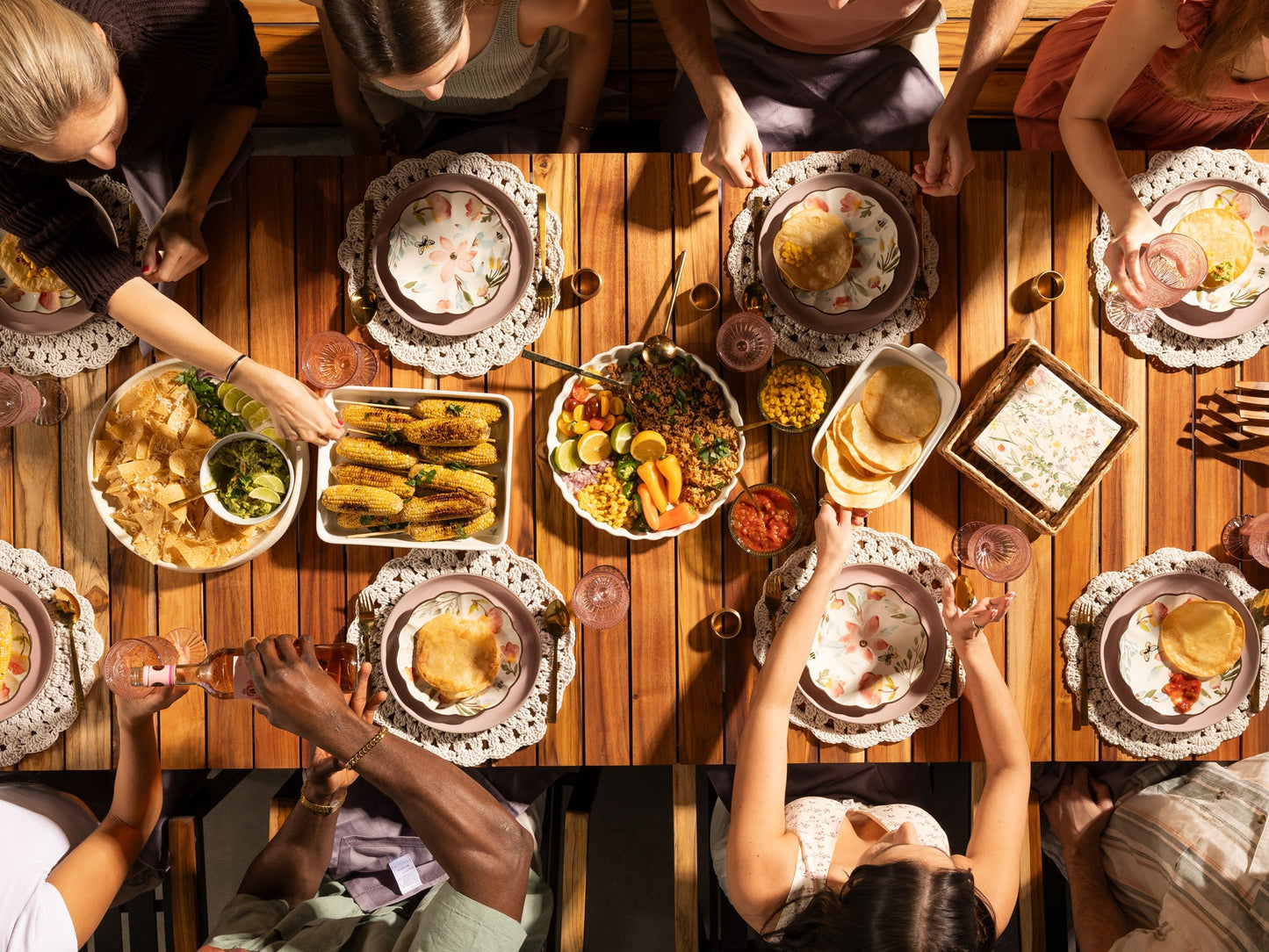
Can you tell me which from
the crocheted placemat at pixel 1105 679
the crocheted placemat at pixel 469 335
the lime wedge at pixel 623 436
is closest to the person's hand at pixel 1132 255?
the crocheted placemat at pixel 1105 679

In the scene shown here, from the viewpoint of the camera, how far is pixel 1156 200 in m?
2.15

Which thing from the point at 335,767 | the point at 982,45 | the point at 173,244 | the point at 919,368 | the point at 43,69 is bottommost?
the point at 335,767

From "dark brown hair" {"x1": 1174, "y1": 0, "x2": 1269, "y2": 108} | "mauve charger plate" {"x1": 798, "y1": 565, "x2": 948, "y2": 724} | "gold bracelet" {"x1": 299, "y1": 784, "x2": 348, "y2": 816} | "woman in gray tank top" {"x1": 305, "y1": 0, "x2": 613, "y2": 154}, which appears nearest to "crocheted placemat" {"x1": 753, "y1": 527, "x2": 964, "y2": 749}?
"mauve charger plate" {"x1": 798, "y1": 565, "x2": 948, "y2": 724}

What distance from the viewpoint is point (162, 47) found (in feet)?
5.93

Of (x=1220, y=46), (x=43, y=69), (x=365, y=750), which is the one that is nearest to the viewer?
(x=43, y=69)

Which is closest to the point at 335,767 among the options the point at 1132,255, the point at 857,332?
the point at 857,332

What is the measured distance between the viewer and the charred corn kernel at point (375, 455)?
2.08 m

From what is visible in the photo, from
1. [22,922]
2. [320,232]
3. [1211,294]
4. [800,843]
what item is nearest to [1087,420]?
[1211,294]

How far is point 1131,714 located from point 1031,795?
0.42 m

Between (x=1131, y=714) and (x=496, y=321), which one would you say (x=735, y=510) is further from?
(x=1131, y=714)

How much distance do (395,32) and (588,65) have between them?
92 centimetres

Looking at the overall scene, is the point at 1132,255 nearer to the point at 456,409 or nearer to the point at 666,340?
the point at 666,340

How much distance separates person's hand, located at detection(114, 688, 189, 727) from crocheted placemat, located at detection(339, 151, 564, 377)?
3.81ft

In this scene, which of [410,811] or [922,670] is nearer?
[410,811]
